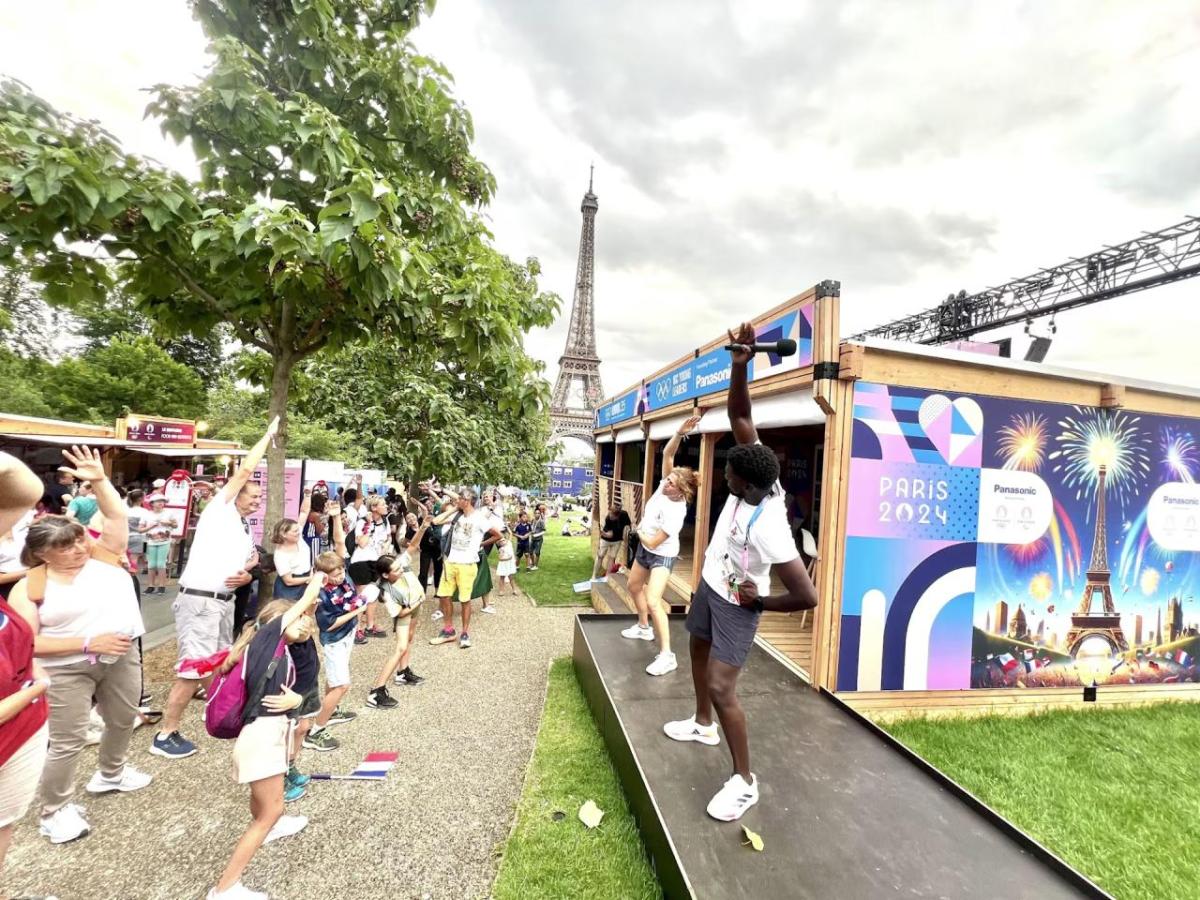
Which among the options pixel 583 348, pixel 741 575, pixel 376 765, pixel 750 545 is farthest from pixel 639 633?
pixel 583 348

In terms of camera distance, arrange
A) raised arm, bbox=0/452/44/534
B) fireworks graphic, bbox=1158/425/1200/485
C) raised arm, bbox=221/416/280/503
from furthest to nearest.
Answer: fireworks graphic, bbox=1158/425/1200/485
raised arm, bbox=221/416/280/503
raised arm, bbox=0/452/44/534

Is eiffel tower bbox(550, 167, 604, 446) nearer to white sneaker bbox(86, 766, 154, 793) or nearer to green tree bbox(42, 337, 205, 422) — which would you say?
green tree bbox(42, 337, 205, 422)

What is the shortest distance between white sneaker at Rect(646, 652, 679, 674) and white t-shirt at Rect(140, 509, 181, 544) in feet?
26.7

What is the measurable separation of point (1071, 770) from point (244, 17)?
8.56 metres

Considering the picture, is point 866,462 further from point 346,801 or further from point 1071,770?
point 346,801

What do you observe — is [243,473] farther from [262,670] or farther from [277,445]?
[262,670]

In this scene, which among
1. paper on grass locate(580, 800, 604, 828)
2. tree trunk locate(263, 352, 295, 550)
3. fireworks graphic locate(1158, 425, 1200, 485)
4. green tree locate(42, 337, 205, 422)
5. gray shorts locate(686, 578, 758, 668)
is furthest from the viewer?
green tree locate(42, 337, 205, 422)

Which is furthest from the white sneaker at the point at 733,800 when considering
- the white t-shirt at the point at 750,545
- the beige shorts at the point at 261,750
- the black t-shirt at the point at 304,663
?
the black t-shirt at the point at 304,663

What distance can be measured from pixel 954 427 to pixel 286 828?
18.6 ft

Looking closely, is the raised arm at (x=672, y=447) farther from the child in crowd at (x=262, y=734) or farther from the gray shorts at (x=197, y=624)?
the gray shorts at (x=197, y=624)

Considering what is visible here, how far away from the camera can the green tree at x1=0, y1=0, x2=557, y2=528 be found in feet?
10.5

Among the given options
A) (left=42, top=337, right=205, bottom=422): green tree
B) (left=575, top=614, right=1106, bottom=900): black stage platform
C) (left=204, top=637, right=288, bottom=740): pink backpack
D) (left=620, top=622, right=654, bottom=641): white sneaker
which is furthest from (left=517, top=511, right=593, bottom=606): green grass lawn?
(left=42, top=337, right=205, bottom=422): green tree

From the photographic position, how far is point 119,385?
2452 cm

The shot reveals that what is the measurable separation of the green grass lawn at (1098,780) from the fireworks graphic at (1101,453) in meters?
1.95
